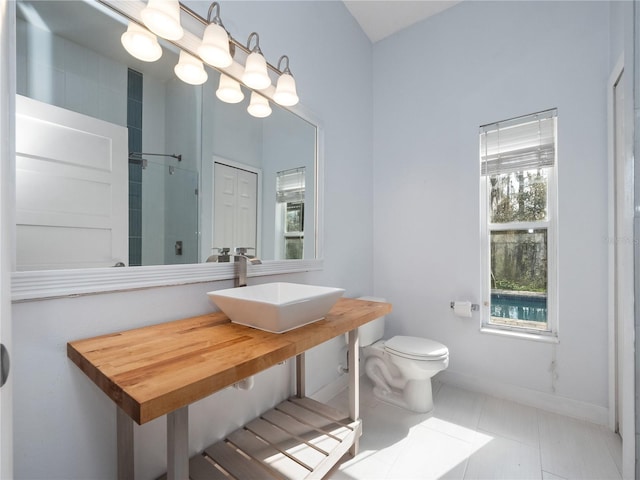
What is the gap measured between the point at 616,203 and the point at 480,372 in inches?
55.6

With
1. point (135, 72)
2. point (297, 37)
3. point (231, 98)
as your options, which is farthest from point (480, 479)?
point (297, 37)

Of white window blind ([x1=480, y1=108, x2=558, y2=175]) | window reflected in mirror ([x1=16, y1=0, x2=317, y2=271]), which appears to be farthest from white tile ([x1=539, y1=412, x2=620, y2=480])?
window reflected in mirror ([x1=16, y1=0, x2=317, y2=271])

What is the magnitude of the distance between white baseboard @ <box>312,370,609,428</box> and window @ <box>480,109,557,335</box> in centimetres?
42

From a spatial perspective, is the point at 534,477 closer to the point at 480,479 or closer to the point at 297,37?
the point at 480,479

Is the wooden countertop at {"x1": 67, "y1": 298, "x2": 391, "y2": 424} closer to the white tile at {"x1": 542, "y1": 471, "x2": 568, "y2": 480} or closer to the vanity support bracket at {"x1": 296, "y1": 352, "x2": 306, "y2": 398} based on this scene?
the vanity support bracket at {"x1": 296, "y1": 352, "x2": 306, "y2": 398}

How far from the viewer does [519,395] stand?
208cm

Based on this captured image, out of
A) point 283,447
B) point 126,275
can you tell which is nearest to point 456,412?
point 283,447

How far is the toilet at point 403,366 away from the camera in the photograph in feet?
6.22

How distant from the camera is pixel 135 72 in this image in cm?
110

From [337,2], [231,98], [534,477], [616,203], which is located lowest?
[534,477]

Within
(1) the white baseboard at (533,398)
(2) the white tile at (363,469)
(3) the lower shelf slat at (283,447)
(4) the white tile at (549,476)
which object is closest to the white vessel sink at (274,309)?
(3) the lower shelf slat at (283,447)

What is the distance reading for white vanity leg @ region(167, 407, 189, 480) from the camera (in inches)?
29.2

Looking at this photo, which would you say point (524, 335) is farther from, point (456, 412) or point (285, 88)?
point (285, 88)

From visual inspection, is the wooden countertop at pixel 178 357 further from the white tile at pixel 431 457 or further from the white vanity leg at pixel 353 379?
the white tile at pixel 431 457
